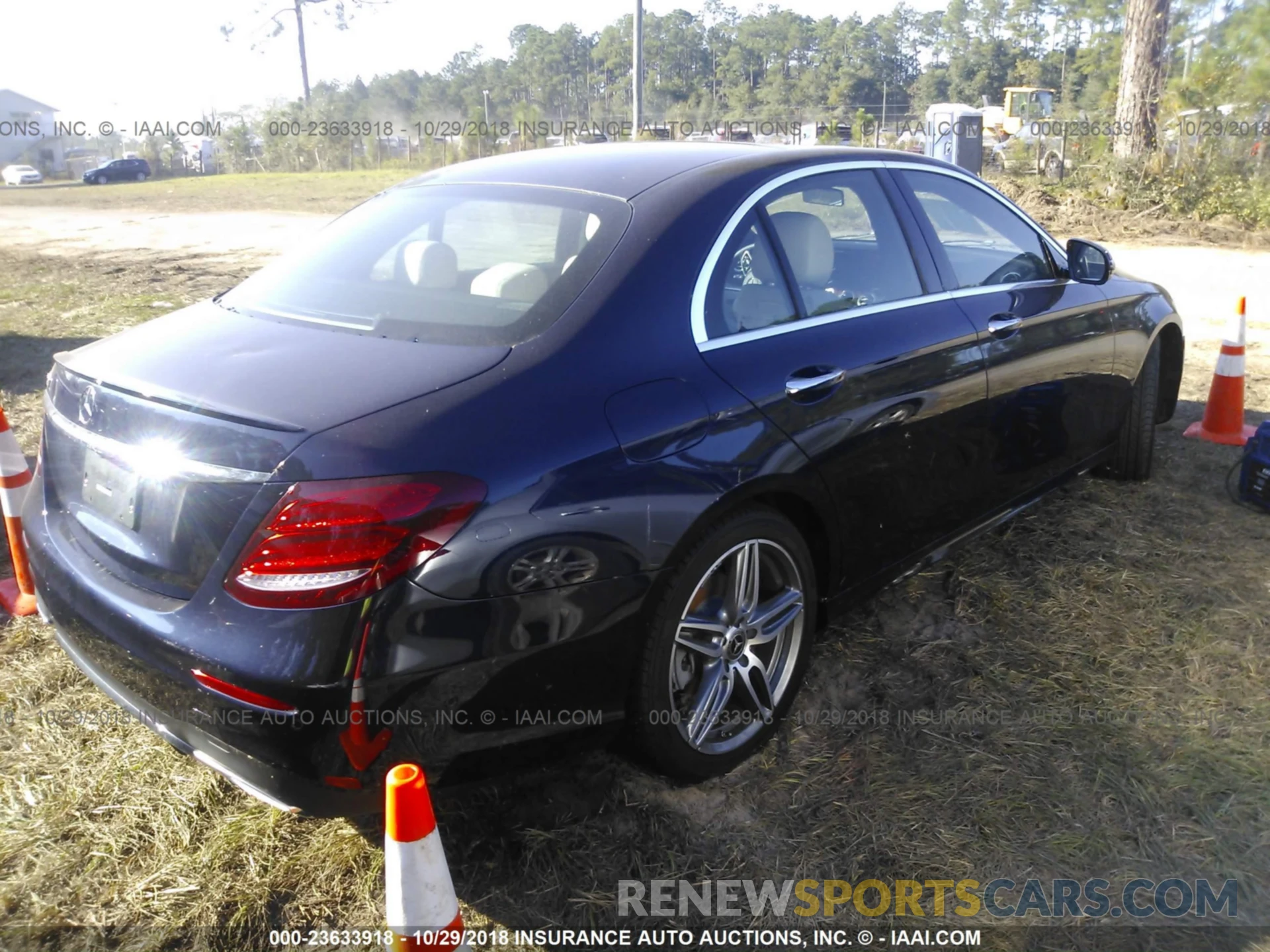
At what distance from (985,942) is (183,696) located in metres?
1.88

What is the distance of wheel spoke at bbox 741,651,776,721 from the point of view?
2.78 meters

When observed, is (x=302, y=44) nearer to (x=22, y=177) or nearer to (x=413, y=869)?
(x=22, y=177)

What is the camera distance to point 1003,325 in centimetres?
350

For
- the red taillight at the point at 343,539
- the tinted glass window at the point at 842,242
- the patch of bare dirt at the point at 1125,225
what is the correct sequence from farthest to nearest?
the patch of bare dirt at the point at 1125,225, the tinted glass window at the point at 842,242, the red taillight at the point at 343,539

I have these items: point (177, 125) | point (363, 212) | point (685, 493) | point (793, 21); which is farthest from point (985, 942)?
point (793, 21)

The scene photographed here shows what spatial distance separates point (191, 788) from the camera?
2732 millimetres

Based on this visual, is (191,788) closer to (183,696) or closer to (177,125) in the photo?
(183,696)

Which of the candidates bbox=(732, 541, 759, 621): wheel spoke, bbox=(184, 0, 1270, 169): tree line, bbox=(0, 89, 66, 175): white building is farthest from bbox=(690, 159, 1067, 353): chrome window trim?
bbox=(0, 89, 66, 175): white building

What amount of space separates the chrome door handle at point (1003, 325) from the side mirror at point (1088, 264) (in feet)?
2.21

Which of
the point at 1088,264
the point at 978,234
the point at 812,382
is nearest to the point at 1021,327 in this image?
the point at 978,234

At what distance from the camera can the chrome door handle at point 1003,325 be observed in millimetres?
3460

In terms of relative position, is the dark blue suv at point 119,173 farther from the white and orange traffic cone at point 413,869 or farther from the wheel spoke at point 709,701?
the white and orange traffic cone at point 413,869

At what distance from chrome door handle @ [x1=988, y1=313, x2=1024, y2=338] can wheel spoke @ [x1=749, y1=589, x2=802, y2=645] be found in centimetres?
130

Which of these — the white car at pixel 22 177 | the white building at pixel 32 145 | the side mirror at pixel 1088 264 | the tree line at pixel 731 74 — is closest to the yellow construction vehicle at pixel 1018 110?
the tree line at pixel 731 74
